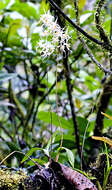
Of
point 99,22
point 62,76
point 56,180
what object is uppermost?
point 99,22

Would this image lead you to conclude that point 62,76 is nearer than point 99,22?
No

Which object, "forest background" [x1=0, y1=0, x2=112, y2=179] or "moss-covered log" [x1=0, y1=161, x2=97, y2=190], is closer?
"moss-covered log" [x1=0, y1=161, x2=97, y2=190]

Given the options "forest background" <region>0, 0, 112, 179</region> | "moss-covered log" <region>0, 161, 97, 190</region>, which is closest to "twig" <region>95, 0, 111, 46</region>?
"forest background" <region>0, 0, 112, 179</region>

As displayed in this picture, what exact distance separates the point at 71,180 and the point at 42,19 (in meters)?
0.34

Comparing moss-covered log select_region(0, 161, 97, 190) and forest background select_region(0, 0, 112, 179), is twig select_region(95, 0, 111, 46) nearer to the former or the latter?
forest background select_region(0, 0, 112, 179)

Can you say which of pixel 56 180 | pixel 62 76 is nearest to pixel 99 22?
pixel 56 180

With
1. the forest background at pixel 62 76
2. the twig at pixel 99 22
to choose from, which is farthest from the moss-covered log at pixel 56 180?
the twig at pixel 99 22

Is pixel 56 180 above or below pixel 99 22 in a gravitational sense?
below

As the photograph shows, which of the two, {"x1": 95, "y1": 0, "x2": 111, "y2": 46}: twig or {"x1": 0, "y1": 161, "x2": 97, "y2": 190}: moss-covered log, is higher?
{"x1": 95, "y1": 0, "x2": 111, "y2": 46}: twig

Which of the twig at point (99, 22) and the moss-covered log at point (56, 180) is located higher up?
the twig at point (99, 22)

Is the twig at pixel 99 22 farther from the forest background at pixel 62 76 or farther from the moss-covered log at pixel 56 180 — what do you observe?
the moss-covered log at pixel 56 180

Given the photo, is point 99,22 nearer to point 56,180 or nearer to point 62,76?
point 56,180

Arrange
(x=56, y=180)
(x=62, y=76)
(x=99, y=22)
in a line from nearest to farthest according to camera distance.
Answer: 1. (x=56, y=180)
2. (x=99, y=22)
3. (x=62, y=76)

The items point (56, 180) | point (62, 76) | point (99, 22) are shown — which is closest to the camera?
point (56, 180)
